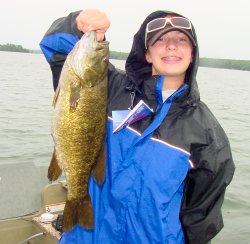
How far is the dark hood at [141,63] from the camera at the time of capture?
10.5ft

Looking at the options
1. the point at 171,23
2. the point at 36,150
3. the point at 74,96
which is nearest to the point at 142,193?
the point at 74,96

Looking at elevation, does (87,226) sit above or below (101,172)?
below

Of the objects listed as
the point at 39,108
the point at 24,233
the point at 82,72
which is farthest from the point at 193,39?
the point at 39,108

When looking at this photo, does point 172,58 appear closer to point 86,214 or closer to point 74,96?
point 74,96

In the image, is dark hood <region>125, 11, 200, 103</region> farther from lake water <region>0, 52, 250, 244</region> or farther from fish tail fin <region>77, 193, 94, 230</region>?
lake water <region>0, 52, 250, 244</region>

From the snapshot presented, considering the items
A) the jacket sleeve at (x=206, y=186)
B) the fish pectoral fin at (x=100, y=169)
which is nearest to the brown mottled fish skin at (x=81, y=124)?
the fish pectoral fin at (x=100, y=169)

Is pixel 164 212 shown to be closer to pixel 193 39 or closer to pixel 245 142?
pixel 193 39

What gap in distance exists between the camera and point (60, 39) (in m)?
2.84

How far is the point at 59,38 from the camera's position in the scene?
9.33 ft

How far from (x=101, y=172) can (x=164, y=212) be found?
0.54m

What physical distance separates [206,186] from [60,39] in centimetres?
155

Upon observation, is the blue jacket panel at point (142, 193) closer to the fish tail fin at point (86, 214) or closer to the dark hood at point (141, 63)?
the fish tail fin at point (86, 214)

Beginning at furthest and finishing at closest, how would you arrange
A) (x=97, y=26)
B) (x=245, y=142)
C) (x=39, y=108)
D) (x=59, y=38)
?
(x=39, y=108)
(x=245, y=142)
(x=59, y=38)
(x=97, y=26)

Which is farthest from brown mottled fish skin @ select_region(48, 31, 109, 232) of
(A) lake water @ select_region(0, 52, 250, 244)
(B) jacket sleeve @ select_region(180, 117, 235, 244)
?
(A) lake water @ select_region(0, 52, 250, 244)
